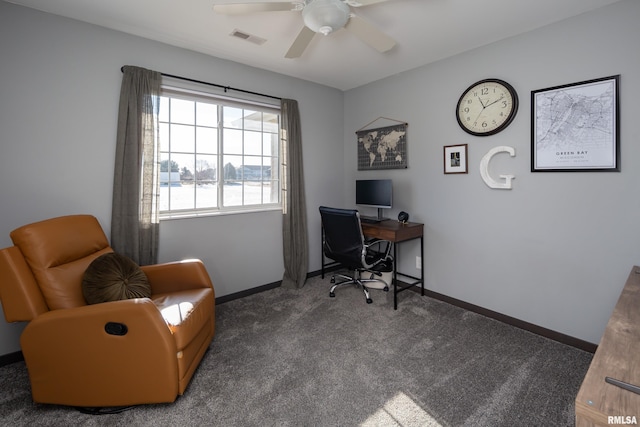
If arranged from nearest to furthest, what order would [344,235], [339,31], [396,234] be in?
1. [339,31]
2. [396,234]
3. [344,235]

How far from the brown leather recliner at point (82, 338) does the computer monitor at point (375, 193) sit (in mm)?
2315

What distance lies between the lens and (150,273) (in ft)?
7.39

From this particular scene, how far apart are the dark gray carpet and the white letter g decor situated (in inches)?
47.6

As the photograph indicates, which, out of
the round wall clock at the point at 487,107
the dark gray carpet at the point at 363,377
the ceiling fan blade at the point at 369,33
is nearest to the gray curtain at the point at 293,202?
the dark gray carpet at the point at 363,377

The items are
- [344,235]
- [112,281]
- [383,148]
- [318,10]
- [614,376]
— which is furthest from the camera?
[383,148]

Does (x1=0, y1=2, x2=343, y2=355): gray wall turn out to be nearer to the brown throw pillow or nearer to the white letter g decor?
the brown throw pillow

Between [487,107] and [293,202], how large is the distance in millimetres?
2144

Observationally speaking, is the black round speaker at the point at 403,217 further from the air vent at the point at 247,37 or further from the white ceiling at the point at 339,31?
the air vent at the point at 247,37

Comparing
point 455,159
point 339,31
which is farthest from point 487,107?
point 339,31

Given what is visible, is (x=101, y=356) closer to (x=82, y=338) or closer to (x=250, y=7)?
(x=82, y=338)

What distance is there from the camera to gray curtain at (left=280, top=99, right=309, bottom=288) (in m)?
3.50

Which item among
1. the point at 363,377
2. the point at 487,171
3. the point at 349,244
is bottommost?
the point at 363,377

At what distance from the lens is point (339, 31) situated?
248cm

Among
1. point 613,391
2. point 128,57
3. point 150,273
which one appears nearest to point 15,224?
point 150,273
